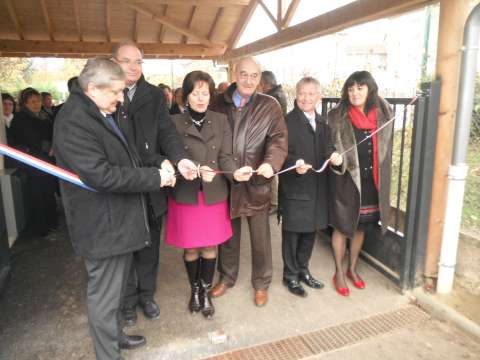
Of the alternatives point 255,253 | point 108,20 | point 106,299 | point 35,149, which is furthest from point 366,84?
point 108,20

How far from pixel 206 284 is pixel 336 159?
1.32 metres

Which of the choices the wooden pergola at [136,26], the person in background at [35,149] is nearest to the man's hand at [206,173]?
the person in background at [35,149]

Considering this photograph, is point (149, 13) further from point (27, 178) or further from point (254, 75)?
point (254, 75)

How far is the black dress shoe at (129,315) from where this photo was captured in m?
2.76

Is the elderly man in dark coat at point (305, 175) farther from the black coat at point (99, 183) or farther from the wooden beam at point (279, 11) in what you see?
the wooden beam at point (279, 11)

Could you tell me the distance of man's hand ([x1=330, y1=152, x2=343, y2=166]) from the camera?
9.51ft

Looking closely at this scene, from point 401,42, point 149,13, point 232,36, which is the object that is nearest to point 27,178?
point 149,13

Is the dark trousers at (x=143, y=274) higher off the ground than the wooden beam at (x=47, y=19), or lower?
lower

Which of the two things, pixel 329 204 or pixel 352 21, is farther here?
pixel 352 21

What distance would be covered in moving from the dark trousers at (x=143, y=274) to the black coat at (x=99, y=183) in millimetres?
680

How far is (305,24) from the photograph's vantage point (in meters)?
5.71

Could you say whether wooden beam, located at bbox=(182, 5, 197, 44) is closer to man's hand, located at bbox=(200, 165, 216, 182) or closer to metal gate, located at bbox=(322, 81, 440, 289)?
metal gate, located at bbox=(322, 81, 440, 289)

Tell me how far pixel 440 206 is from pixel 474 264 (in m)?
0.57

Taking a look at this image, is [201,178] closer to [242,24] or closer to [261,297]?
[261,297]
